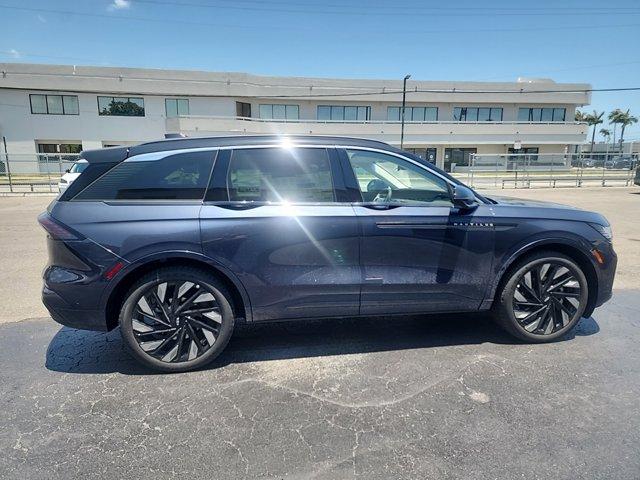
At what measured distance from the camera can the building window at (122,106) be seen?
107ft

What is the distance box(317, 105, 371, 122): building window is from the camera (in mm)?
38469

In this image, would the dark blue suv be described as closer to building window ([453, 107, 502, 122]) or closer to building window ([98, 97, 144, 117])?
building window ([98, 97, 144, 117])

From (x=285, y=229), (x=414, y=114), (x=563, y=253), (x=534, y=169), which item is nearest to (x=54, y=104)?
(x=414, y=114)

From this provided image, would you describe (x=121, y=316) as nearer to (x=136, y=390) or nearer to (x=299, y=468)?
(x=136, y=390)

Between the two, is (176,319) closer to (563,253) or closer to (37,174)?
(563,253)

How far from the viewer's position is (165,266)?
314 centimetres

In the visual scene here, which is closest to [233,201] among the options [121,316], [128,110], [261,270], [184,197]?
[184,197]

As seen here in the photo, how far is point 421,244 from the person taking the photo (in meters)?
3.36

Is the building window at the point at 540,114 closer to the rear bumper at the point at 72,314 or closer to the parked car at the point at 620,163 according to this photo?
the parked car at the point at 620,163

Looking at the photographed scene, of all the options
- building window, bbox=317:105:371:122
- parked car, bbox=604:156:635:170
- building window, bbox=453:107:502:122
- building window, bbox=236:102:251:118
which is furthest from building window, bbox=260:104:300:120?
parked car, bbox=604:156:635:170

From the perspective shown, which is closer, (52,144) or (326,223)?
(326,223)

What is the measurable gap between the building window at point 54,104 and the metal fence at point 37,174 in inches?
477

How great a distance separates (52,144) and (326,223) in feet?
122

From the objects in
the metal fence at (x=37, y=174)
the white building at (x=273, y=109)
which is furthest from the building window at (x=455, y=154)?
the metal fence at (x=37, y=174)
